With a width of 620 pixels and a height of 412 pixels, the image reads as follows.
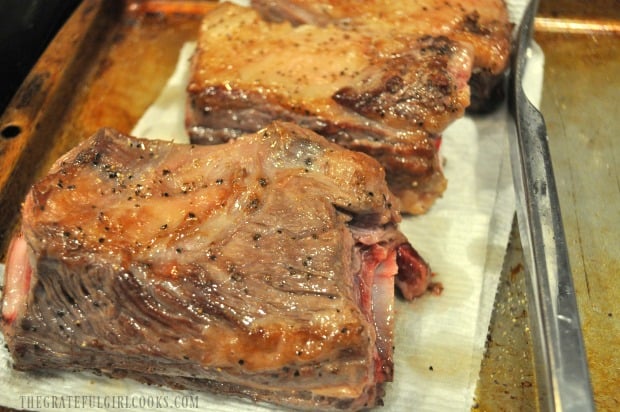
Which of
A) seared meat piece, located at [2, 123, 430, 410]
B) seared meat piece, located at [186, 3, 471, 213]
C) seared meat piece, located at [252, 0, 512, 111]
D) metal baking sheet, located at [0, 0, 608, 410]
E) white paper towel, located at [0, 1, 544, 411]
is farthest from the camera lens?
seared meat piece, located at [252, 0, 512, 111]

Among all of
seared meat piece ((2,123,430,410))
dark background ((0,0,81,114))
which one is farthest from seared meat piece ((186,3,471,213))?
dark background ((0,0,81,114))

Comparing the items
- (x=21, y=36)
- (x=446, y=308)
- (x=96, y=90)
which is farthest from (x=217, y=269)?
(x=21, y=36)

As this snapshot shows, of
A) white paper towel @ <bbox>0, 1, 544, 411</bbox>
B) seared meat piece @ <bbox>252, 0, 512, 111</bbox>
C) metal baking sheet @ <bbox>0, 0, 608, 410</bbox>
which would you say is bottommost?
white paper towel @ <bbox>0, 1, 544, 411</bbox>

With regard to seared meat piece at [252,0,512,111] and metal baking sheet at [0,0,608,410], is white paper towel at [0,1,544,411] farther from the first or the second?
seared meat piece at [252,0,512,111]

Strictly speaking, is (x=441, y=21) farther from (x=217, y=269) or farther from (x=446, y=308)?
(x=217, y=269)

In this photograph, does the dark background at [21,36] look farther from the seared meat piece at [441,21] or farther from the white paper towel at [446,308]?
the seared meat piece at [441,21]

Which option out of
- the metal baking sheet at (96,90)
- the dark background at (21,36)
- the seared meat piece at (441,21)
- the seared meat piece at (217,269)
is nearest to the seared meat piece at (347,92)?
the seared meat piece at (441,21)

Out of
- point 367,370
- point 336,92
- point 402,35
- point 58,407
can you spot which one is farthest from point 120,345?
point 402,35
